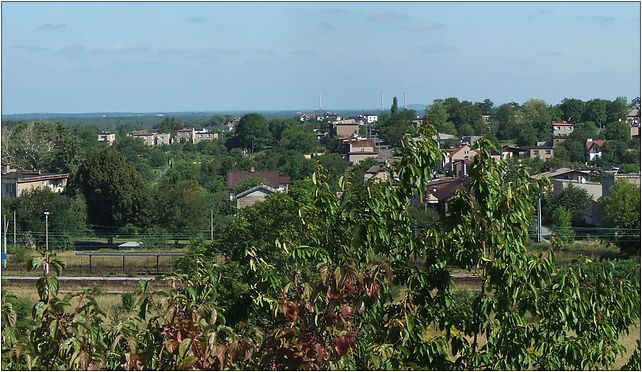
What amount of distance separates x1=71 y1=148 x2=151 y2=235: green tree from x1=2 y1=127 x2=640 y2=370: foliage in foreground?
11432 millimetres

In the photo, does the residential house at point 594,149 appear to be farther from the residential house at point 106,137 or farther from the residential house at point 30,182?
the residential house at point 106,137

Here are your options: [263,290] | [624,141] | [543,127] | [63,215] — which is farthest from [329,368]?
[543,127]

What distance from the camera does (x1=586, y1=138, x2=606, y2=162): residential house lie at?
18609 mm

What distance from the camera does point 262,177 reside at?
16.3 metres

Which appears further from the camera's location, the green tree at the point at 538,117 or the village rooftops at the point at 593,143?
the green tree at the point at 538,117

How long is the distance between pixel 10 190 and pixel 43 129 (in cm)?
557

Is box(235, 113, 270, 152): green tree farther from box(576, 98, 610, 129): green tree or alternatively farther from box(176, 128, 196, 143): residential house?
box(576, 98, 610, 129): green tree

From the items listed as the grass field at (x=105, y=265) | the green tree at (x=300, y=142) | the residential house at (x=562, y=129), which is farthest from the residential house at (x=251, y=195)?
the residential house at (x=562, y=129)

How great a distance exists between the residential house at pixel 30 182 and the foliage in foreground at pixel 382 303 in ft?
43.3

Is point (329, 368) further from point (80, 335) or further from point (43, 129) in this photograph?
point (43, 129)

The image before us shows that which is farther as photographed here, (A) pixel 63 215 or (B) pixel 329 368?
(A) pixel 63 215

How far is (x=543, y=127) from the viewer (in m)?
22.5

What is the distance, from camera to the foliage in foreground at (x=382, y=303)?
4.95 feet

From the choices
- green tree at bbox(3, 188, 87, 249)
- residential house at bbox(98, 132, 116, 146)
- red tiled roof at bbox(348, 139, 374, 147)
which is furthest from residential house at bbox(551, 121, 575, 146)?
residential house at bbox(98, 132, 116, 146)
